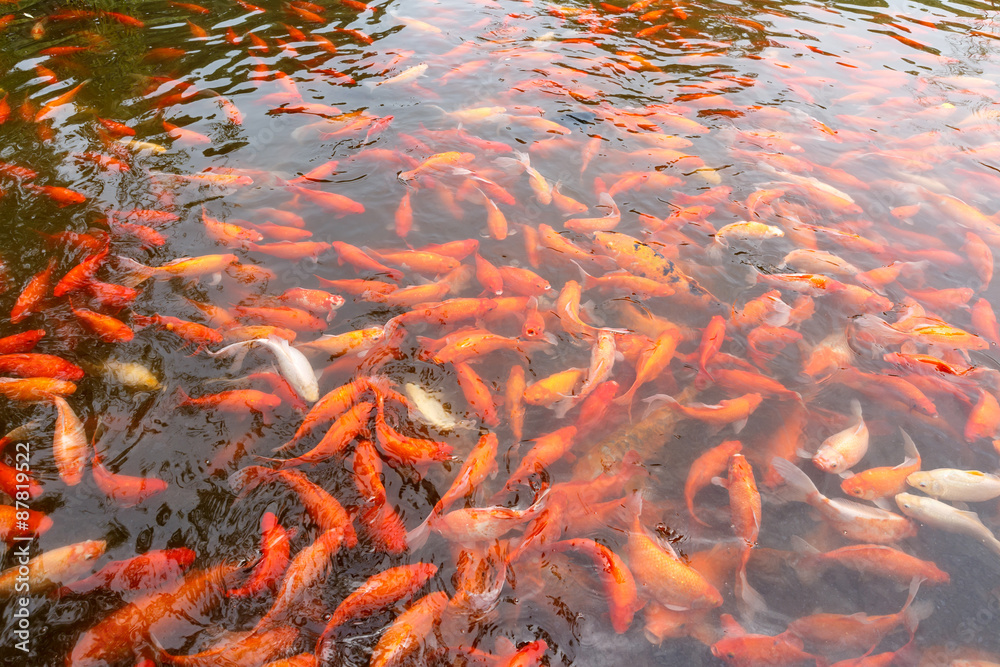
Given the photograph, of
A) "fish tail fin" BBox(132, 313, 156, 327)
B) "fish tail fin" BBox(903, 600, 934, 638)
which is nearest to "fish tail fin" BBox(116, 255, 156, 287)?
"fish tail fin" BBox(132, 313, 156, 327)

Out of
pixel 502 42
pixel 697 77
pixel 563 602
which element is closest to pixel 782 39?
pixel 697 77

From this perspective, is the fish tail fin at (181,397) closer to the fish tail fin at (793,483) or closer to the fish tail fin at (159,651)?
the fish tail fin at (159,651)

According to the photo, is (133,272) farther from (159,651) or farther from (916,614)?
(916,614)

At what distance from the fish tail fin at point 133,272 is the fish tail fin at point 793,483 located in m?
5.04

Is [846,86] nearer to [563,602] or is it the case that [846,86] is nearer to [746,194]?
[746,194]

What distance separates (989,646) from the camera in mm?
2943

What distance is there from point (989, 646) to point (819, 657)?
3.25 ft

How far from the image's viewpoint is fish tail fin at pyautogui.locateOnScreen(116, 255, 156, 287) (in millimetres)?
4398

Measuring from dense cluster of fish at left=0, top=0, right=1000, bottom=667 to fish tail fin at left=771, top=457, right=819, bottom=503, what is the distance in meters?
0.02

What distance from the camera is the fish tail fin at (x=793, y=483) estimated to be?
3.50 m

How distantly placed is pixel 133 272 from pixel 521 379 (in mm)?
3350

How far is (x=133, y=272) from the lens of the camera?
175 inches

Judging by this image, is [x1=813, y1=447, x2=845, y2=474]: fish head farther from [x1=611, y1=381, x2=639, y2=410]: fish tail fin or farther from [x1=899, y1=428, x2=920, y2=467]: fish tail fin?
[x1=611, y1=381, x2=639, y2=410]: fish tail fin

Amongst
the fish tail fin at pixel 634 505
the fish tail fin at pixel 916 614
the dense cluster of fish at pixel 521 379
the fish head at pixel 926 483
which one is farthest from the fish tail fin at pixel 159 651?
the fish head at pixel 926 483
